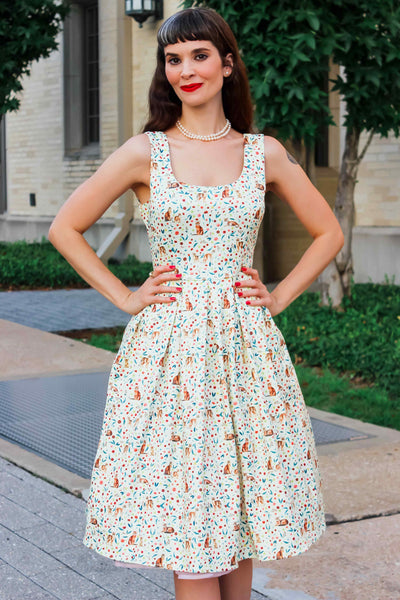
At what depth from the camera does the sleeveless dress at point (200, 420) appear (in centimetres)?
273

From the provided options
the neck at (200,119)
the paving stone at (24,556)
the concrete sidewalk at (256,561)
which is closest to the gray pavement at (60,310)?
the concrete sidewalk at (256,561)

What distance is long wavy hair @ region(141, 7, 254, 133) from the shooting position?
9.43ft

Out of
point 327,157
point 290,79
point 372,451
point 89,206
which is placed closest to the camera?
point 89,206

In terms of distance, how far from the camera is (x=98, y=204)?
292 cm

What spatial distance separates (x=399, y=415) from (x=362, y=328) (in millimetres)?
2206

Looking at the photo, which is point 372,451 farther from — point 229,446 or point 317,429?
point 229,446

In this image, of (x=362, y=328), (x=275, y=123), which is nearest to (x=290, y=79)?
(x=275, y=123)

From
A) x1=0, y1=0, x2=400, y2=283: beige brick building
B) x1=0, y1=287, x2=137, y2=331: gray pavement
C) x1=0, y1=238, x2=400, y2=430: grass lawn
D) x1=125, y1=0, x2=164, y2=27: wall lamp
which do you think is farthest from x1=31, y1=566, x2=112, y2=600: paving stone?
x1=125, y1=0, x2=164, y2=27: wall lamp

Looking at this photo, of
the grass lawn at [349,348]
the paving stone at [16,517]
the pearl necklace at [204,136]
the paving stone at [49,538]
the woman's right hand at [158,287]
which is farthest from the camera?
the grass lawn at [349,348]

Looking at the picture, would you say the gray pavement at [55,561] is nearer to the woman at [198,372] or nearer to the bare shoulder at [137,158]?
the woman at [198,372]

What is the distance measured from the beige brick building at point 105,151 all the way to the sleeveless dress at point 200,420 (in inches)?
373

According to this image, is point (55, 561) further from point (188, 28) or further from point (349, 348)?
point (349, 348)

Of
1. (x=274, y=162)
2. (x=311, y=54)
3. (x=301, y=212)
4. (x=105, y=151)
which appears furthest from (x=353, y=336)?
(x=105, y=151)

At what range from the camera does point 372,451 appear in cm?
547
